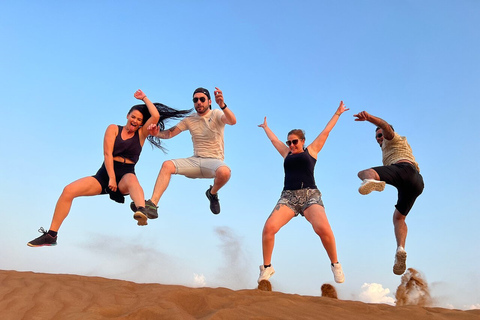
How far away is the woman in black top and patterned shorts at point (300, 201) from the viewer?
21.0 ft

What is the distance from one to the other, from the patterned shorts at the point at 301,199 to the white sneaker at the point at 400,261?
2091 millimetres

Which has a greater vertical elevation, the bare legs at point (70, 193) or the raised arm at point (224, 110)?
the raised arm at point (224, 110)

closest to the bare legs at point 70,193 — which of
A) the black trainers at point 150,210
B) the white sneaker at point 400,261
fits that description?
the black trainers at point 150,210

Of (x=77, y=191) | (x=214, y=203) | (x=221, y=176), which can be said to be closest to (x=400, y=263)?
(x=221, y=176)

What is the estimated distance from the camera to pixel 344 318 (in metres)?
4.61

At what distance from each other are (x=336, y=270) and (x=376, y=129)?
2931 mm

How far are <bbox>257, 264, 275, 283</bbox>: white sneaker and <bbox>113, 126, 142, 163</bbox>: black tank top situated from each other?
280 centimetres

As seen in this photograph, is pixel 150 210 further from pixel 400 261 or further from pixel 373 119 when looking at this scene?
pixel 400 261

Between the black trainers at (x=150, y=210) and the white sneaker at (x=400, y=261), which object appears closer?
the black trainers at (x=150, y=210)

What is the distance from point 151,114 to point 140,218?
1796mm

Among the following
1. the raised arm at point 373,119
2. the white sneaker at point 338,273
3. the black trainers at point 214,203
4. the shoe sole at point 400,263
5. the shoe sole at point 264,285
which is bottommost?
the shoe sole at point 264,285

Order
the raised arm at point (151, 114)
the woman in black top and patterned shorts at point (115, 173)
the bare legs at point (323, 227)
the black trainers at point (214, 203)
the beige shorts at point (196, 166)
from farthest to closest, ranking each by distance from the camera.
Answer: the black trainers at point (214, 203) < the beige shorts at point (196, 166) < the raised arm at point (151, 114) < the woman in black top and patterned shorts at point (115, 173) < the bare legs at point (323, 227)

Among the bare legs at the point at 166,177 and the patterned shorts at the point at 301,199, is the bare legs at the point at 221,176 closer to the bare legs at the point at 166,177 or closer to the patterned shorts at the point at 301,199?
the bare legs at the point at 166,177

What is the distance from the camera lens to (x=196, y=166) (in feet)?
25.7
